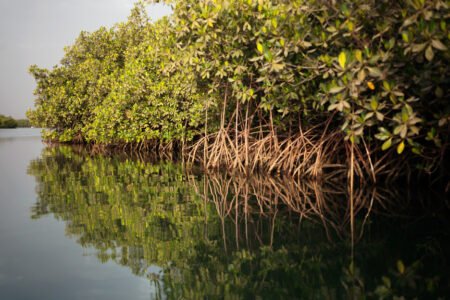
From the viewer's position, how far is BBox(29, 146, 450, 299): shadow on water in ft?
8.14

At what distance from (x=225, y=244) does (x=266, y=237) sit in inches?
16.0

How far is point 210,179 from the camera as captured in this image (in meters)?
7.51

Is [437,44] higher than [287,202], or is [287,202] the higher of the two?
[437,44]

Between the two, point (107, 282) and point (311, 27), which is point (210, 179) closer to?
point (311, 27)

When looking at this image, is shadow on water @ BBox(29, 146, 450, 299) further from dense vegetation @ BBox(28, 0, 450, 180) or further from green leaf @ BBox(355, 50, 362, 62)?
green leaf @ BBox(355, 50, 362, 62)

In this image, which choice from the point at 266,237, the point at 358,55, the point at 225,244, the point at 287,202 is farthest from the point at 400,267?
the point at 287,202

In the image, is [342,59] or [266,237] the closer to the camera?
[266,237]

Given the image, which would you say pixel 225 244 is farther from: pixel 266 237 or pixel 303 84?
pixel 303 84

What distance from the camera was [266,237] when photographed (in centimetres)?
358

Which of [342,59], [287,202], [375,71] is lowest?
[287,202]

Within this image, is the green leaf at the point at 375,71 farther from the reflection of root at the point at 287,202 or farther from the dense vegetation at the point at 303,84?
the reflection of root at the point at 287,202

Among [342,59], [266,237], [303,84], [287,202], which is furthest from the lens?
[303,84]

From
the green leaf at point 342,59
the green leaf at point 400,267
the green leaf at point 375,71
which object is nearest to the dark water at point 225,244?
the green leaf at point 400,267

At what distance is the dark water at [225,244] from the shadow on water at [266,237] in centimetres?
1
